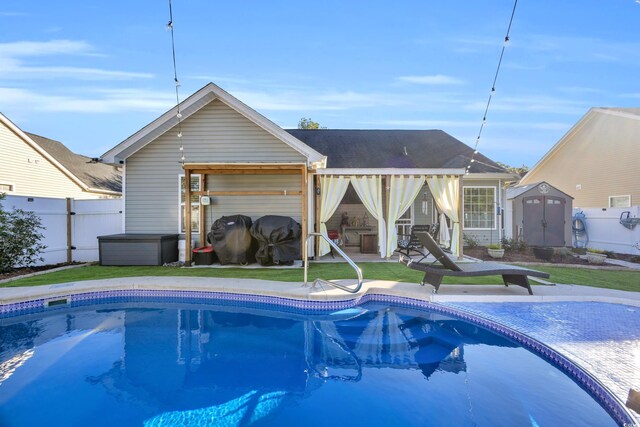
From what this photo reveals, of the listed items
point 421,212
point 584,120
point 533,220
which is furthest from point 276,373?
point 584,120

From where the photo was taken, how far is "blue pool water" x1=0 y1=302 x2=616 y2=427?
124 inches

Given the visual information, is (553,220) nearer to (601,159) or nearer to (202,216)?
(601,159)

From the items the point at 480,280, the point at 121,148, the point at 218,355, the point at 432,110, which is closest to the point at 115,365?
the point at 218,355

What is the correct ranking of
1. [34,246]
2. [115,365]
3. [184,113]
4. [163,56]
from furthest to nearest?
[184,113]
[34,246]
[163,56]
[115,365]

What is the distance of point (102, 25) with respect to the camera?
9.59 m

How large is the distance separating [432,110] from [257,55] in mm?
8154

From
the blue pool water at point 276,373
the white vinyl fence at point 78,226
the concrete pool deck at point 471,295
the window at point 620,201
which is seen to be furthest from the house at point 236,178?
the window at point 620,201

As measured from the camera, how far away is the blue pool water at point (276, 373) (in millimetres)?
3141

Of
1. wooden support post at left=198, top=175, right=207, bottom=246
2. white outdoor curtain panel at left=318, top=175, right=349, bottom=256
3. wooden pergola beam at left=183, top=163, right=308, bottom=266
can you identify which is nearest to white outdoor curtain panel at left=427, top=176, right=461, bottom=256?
white outdoor curtain panel at left=318, top=175, right=349, bottom=256

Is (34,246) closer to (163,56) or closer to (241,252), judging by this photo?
(241,252)

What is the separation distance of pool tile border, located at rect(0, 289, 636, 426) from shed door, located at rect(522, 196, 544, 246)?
854cm

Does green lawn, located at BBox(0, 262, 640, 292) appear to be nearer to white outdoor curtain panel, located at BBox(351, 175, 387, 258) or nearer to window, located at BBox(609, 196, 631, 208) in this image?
white outdoor curtain panel, located at BBox(351, 175, 387, 258)

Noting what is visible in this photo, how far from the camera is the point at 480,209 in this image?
540 inches

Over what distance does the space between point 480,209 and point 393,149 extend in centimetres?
454
